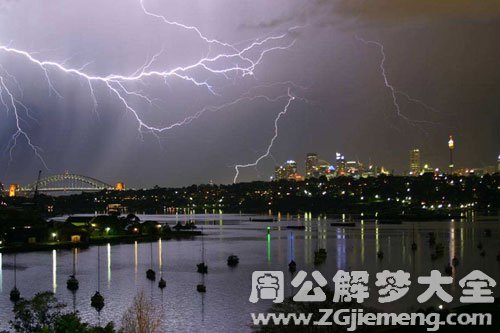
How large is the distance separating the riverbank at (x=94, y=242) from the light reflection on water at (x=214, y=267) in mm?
1646

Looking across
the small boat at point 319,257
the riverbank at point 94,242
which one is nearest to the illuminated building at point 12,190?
the riverbank at point 94,242

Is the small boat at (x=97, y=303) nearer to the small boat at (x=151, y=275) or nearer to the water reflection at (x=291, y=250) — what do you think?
the small boat at (x=151, y=275)

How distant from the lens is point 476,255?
167 ft

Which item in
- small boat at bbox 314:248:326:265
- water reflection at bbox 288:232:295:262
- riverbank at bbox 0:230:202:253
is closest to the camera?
small boat at bbox 314:248:326:265

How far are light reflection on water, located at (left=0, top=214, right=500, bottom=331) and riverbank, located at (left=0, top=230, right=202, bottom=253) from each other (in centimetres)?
165

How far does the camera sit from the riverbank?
55.1m

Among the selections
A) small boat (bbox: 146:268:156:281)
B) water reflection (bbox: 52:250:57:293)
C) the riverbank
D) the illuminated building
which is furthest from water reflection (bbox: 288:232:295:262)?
the illuminated building

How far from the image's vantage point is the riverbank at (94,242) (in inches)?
2171

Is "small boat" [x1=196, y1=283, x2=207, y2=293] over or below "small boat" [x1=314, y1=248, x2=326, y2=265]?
below

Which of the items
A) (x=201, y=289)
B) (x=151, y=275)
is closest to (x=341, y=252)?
(x=151, y=275)

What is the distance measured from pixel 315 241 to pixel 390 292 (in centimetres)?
3631

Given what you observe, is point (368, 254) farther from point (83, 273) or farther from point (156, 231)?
point (156, 231)

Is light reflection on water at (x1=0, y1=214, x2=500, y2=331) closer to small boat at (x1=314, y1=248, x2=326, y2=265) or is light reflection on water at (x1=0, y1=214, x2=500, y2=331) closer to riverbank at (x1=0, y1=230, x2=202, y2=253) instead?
small boat at (x1=314, y1=248, x2=326, y2=265)

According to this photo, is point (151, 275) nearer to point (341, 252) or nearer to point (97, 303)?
point (97, 303)
